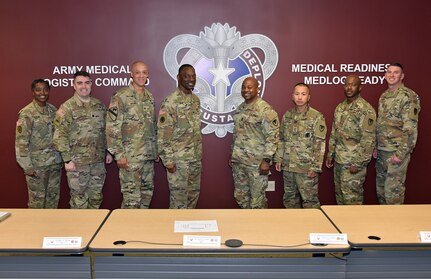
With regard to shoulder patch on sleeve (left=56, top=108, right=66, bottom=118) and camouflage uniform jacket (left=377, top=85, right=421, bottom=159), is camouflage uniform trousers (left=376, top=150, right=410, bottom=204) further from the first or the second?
shoulder patch on sleeve (left=56, top=108, right=66, bottom=118)

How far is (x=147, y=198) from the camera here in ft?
13.3

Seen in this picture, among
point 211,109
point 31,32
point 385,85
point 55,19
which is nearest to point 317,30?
point 385,85

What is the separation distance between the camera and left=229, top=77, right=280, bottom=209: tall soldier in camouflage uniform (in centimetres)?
381

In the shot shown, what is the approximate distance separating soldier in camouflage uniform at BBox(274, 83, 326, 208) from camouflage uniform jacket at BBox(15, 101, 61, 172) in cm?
224

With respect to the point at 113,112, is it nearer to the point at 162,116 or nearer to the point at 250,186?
the point at 162,116

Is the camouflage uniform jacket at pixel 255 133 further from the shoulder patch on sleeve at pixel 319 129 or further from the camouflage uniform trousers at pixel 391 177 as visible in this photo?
the camouflage uniform trousers at pixel 391 177

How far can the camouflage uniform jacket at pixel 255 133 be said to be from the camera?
12.5ft

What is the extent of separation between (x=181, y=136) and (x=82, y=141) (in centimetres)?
93

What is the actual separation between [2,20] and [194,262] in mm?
3642

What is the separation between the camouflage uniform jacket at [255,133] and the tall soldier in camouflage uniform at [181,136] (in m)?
0.41

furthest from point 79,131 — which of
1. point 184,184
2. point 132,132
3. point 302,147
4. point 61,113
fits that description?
point 302,147

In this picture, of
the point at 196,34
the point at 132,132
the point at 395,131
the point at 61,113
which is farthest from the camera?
the point at 196,34

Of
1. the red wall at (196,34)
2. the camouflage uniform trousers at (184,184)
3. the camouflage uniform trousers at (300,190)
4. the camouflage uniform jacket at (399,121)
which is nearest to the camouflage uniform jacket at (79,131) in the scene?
the red wall at (196,34)

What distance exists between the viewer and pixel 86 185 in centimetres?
388
